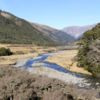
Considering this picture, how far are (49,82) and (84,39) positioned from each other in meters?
23.6

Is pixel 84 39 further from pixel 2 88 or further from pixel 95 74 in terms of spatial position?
pixel 2 88

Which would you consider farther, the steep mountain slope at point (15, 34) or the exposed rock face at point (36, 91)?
the steep mountain slope at point (15, 34)

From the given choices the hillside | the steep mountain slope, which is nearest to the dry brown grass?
the hillside

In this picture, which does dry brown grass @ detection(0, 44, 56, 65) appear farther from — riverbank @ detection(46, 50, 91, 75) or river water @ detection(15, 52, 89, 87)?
riverbank @ detection(46, 50, 91, 75)

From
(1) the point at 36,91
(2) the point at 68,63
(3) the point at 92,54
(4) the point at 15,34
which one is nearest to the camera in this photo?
(1) the point at 36,91

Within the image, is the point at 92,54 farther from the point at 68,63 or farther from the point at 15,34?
the point at 15,34

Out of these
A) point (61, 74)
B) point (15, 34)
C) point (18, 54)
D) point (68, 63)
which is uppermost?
point (15, 34)

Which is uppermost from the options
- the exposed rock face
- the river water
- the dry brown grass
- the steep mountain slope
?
the steep mountain slope

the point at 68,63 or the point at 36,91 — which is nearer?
the point at 36,91

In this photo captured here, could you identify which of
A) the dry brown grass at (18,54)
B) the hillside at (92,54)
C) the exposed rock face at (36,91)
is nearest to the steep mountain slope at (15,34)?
the dry brown grass at (18,54)

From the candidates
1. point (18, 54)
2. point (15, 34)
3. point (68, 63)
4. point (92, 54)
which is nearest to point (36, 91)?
point (92, 54)

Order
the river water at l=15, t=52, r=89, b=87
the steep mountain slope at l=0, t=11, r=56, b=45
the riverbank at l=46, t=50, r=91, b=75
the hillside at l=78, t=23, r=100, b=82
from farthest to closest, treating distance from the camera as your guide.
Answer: the steep mountain slope at l=0, t=11, r=56, b=45
the riverbank at l=46, t=50, r=91, b=75
the hillside at l=78, t=23, r=100, b=82
the river water at l=15, t=52, r=89, b=87

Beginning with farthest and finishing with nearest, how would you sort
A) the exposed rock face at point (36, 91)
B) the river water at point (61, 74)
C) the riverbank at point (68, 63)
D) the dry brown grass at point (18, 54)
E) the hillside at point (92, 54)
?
the dry brown grass at point (18, 54), the riverbank at point (68, 63), the hillside at point (92, 54), the river water at point (61, 74), the exposed rock face at point (36, 91)

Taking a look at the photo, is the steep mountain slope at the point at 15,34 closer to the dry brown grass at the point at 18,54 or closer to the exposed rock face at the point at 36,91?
the dry brown grass at the point at 18,54
